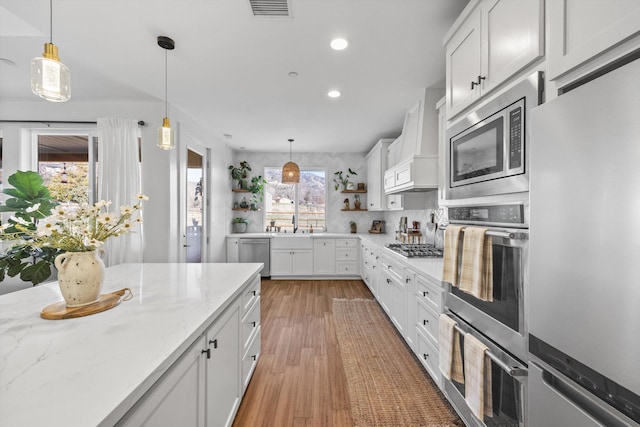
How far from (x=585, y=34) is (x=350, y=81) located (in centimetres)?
207

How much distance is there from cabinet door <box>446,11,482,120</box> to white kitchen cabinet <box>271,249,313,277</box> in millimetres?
3868

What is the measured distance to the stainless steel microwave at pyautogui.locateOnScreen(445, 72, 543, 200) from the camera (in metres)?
1.10

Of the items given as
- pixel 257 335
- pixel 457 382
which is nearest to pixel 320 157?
pixel 257 335

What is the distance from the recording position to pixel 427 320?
206 centimetres

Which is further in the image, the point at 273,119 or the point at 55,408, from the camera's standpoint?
the point at 273,119

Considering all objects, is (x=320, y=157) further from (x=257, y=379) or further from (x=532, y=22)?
(x=532, y=22)

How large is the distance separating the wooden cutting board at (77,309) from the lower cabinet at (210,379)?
1.55ft

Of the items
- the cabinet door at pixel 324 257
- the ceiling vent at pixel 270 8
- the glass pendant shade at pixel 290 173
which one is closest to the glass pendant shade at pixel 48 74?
the ceiling vent at pixel 270 8

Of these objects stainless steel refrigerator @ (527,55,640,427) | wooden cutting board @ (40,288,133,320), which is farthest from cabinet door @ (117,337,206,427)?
stainless steel refrigerator @ (527,55,640,427)

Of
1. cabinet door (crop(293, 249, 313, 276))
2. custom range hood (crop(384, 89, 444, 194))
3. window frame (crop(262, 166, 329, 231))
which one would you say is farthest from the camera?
window frame (crop(262, 166, 329, 231))

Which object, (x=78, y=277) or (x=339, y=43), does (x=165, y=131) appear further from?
(x=339, y=43)

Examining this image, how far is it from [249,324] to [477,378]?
56.7 inches

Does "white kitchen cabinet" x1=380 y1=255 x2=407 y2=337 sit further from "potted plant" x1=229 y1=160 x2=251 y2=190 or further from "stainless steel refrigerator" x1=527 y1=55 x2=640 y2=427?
"potted plant" x1=229 y1=160 x2=251 y2=190

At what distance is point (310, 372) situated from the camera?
2246mm
